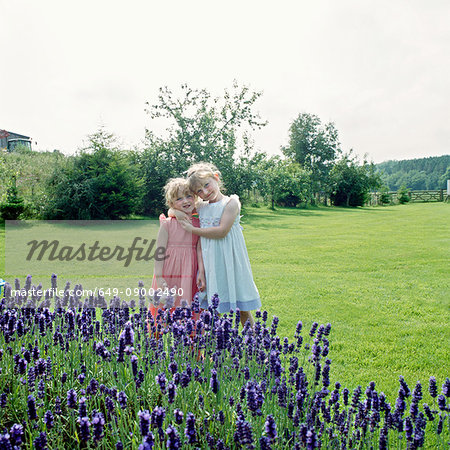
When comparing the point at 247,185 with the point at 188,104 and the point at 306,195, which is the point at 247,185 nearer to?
the point at 188,104

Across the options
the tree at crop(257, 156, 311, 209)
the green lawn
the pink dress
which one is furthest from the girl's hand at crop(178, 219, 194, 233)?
the tree at crop(257, 156, 311, 209)

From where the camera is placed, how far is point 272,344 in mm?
2760

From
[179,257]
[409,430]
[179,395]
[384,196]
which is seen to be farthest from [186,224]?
[384,196]

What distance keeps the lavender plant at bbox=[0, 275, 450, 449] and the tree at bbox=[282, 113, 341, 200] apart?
51798 mm

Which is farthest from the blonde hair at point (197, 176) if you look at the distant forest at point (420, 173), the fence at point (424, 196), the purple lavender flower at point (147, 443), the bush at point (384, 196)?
the distant forest at point (420, 173)

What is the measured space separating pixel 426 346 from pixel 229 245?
262 centimetres

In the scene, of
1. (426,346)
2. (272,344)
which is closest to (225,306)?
(272,344)

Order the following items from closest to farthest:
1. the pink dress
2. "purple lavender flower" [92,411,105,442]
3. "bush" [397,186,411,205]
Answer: "purple lavender flower" [92,411,105,442], the pink dress, "bush" [397,186,411,205]

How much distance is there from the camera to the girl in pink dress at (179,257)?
13.3 feet

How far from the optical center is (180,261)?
13.6 feet

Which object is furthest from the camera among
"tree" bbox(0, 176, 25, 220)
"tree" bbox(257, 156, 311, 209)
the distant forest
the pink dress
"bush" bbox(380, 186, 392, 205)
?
the distant forest

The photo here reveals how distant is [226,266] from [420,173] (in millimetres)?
103889

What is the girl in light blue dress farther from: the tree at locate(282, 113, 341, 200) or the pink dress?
the tree at locate(282, 113, 341, 200)

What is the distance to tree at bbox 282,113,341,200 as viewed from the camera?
178ft
